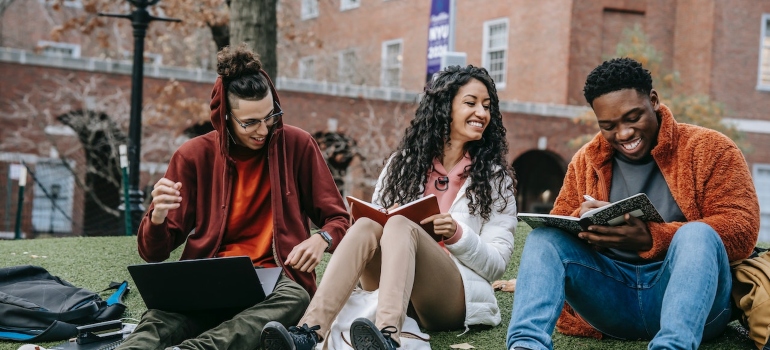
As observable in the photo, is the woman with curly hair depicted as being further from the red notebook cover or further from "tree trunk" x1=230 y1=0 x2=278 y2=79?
"tree trunk" x1=230 y1=0 x2=278 y2=79

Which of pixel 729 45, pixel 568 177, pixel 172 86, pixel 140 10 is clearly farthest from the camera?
pixel 729 45

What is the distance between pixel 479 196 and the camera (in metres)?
4.37

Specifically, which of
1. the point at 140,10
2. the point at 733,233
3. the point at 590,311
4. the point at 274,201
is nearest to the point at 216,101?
the point at 274,201

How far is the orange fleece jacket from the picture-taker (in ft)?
11.6

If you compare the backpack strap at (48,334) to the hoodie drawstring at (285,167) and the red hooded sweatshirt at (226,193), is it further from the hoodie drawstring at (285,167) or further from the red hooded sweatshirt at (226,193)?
the hoodie drawstring at (285,167)

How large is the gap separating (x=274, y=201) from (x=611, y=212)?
1657 millimetres

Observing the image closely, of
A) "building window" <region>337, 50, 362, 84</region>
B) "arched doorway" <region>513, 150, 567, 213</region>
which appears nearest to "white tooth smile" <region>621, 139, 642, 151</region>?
"arched doorway" <region>513, 150, 567, 213</region>

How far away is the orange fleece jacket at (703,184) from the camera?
3.54 meters

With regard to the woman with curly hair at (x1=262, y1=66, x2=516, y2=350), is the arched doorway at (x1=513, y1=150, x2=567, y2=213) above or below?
below

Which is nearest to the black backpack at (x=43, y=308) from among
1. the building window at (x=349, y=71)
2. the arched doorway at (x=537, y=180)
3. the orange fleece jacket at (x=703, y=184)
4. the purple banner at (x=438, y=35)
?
the orange fleece jacket at (x=703, y=184)

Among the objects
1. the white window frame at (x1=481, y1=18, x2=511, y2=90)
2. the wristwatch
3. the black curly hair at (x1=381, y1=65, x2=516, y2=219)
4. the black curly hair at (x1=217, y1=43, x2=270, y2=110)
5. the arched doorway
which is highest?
the white window frame at (x1=481, y1=18, x2=511, y2=90)

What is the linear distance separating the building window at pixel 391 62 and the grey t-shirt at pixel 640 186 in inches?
901

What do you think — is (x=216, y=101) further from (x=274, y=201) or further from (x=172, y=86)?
(x=172, y=86)

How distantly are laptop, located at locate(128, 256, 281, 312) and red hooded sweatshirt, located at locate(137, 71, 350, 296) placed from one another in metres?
0.35
